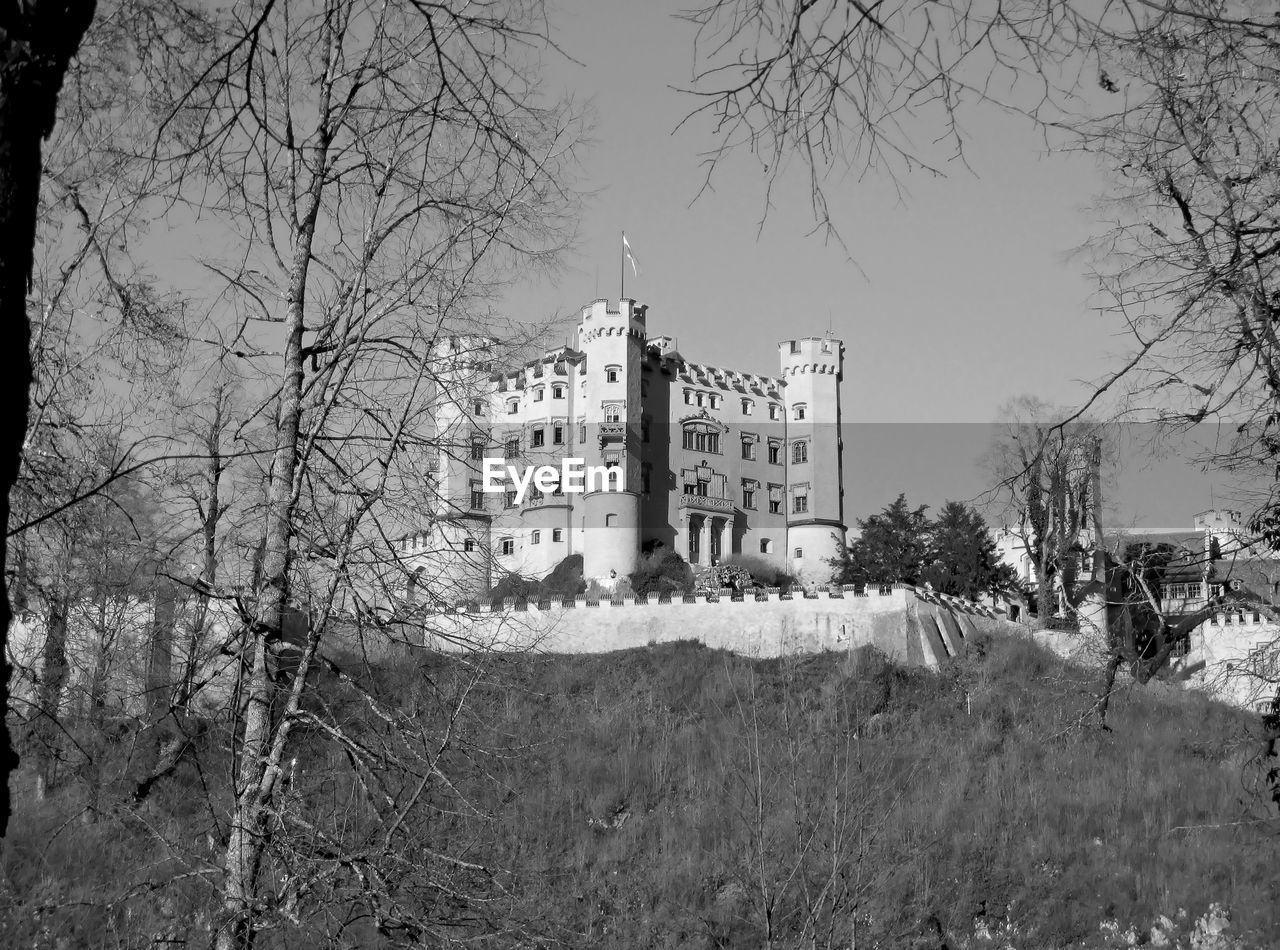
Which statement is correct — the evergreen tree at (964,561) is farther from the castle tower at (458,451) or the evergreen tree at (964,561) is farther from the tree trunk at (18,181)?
the tree trunk at (18,181)

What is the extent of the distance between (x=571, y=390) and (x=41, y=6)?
169 ft

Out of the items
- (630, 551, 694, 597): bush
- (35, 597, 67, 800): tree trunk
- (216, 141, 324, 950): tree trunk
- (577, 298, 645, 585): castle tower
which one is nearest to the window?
(577, 298, 645, 585): castle tower

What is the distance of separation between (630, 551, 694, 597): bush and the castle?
70 centimetres

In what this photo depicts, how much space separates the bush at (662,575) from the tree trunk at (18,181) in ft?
141

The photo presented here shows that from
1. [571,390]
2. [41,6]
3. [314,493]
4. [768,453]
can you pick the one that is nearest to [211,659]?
[314,493]

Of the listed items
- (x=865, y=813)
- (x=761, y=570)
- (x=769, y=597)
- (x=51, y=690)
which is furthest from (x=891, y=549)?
(x=51, y=690)

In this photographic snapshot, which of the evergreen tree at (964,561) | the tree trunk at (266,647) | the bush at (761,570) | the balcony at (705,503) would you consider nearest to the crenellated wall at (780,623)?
the evergreen tree at (964,561)

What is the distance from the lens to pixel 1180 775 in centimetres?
2705

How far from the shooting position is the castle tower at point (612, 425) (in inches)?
2003

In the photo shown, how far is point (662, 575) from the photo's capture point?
162 ft

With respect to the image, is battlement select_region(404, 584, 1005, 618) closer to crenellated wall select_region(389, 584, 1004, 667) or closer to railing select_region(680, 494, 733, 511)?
crenellated wall select_region(389, 584, 1004, 667)

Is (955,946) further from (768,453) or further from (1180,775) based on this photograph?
(768,453)

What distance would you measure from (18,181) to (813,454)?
5531 cm

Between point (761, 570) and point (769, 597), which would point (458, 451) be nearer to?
point (769, 597)
